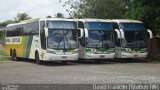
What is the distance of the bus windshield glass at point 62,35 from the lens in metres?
28.9

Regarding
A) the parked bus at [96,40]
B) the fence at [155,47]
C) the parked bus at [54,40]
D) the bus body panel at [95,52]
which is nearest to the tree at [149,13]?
the fence at [155,47]

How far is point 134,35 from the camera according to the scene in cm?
3183

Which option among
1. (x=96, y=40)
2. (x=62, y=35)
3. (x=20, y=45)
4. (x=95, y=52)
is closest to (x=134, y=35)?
(x=96, y=40)

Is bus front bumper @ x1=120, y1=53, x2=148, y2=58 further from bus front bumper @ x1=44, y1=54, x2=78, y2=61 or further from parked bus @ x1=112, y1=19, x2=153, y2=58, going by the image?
bus front bumper @ x1=44, y1=54, x2=78, y2=61

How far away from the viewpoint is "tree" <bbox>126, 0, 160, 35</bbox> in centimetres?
3238

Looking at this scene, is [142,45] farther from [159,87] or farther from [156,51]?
[159,87]

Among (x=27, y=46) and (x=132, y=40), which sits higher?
(x=132, y=40)

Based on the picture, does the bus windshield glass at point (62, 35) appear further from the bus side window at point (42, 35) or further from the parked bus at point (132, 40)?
the parked bus at point (132, 40)

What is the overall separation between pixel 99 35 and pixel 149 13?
4.52 metres

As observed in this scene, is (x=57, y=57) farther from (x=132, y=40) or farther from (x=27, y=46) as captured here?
(x=132, y=40)

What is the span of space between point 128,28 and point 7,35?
1343 centimetres

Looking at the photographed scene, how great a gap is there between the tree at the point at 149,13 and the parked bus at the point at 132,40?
1.17 m

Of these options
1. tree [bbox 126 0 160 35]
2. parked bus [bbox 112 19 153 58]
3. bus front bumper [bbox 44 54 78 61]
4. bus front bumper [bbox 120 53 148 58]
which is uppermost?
tree [bbox 126 0 160 35]

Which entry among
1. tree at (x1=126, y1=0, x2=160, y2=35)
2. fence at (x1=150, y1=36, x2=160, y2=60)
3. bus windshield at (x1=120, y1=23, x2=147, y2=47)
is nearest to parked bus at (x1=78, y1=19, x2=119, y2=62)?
bus windshield at (x1=120, y1=23, x2=147, y2=47)
